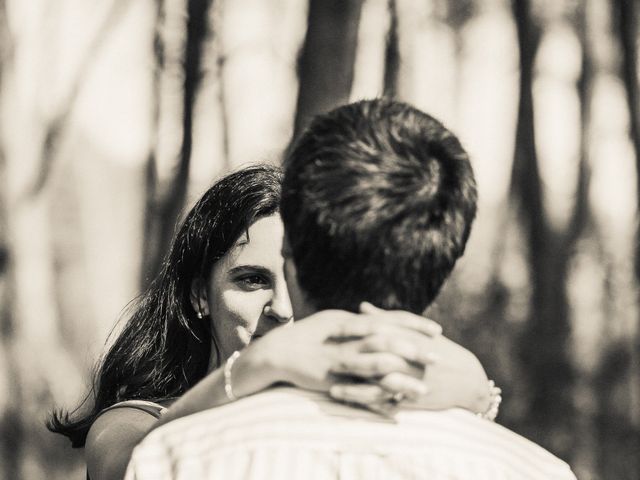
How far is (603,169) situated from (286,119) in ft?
6.52

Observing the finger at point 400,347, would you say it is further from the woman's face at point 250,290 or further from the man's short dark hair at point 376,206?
the woman's face at point 250,290

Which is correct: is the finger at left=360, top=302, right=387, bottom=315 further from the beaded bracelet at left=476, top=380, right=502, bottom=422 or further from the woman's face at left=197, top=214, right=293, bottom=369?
the woman's face at left=197, top=214, right=293, bottom=369

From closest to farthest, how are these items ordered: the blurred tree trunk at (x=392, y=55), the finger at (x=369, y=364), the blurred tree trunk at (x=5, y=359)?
1. the finger at (x=369, y=364)
2. the blurred tree trunk at (x=5, y=359)
3. the blurred tree trunk at (x=392, y=55)

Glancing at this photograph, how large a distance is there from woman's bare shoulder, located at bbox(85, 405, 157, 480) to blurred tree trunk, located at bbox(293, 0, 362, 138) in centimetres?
315

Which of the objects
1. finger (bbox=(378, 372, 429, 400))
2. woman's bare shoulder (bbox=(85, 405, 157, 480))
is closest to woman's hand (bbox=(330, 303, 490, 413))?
Answer: finger (bbox=(378, 372, 429, 400))

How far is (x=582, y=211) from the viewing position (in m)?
5.84

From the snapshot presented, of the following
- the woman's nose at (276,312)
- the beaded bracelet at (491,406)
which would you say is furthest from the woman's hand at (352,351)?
the woman's nose at (276,312)

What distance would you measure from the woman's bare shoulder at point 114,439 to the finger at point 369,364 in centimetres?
74

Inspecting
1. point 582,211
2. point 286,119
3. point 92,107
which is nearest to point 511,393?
point 582,211

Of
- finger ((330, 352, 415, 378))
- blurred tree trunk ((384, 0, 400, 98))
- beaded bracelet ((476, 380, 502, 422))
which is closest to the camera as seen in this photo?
finger ((330, 352, 415, 378))

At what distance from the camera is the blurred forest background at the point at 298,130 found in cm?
530

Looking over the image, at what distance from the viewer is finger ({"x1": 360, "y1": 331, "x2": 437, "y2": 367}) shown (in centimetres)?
117

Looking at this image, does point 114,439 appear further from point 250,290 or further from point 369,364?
point 369,364

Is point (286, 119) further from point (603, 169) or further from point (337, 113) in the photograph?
point (337, 113)
